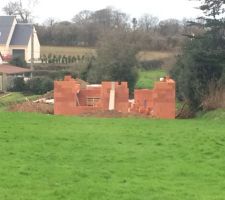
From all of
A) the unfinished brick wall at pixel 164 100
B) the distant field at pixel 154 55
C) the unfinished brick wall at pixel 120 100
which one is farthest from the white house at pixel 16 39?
the unfinished brick wall at pixel 164 100

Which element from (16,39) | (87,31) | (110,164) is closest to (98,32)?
(87,31)

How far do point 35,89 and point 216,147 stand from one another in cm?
4595

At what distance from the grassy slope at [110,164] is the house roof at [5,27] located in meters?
75.9

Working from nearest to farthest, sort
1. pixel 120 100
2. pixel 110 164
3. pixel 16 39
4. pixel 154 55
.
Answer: pixel 110 164 < pixel 120 100 < pixel 154 55 < pixel 16 39

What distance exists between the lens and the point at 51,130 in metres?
15.4

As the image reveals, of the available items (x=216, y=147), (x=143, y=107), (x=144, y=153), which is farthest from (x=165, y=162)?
(x=143, y=107)

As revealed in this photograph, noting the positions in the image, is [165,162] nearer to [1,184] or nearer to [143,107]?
[1,184]

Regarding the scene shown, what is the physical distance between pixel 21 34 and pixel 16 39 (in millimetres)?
1162

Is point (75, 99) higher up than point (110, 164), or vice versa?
point (110, 164)

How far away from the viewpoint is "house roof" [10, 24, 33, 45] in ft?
301

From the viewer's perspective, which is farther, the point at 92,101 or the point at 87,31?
the point at 87,31

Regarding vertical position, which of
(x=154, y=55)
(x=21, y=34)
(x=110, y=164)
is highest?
(x=21, y=34)

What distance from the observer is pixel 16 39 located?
93.1 m

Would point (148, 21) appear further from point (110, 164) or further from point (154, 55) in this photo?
point (110, 164)
